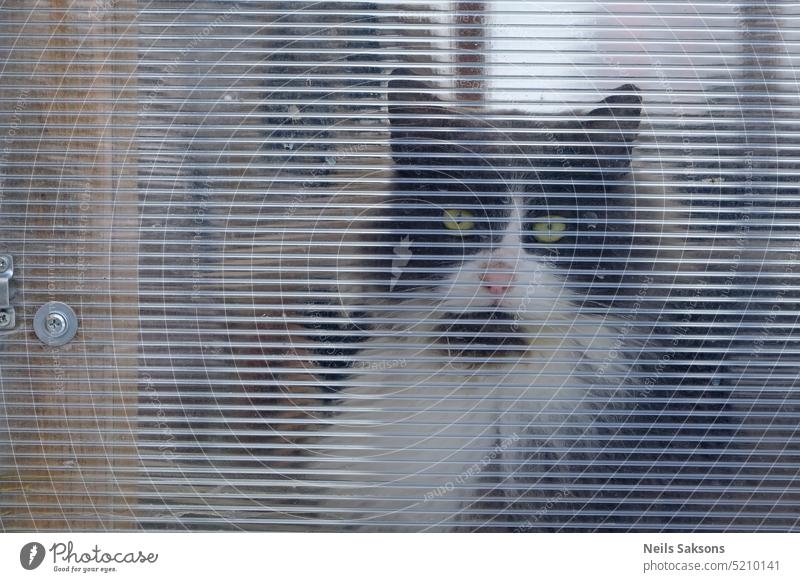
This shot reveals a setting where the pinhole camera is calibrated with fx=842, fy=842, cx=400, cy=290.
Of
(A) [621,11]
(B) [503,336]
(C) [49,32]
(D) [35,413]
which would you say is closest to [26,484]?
(D) [35,413]

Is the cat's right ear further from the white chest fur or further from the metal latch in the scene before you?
the metal latch

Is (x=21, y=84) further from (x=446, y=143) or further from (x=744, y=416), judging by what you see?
(x=744, y=416)

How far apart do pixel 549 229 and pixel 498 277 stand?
14 cm

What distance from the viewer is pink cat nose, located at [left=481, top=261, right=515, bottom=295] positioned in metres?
1.69

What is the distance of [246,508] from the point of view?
1.72 m

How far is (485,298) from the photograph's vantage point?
5.57ft

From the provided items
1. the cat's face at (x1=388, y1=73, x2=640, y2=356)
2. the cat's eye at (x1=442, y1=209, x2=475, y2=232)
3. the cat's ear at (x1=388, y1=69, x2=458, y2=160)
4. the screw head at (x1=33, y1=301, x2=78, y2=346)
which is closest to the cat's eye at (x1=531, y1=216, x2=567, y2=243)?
the cat's face at (x1=388, y1=73, x2=640, y2=356)

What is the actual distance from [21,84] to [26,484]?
2.67ft
